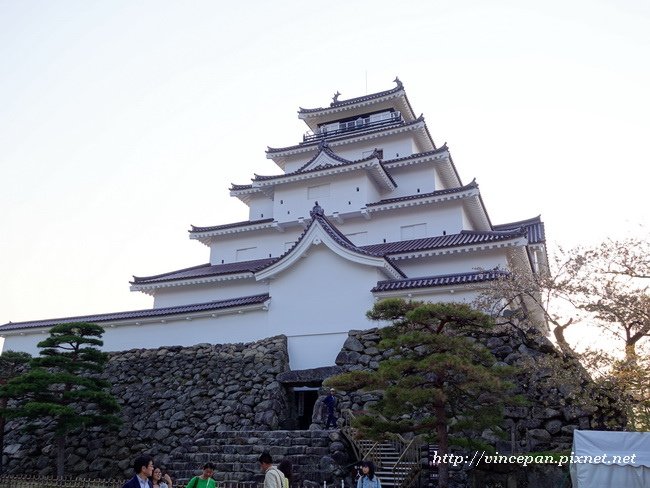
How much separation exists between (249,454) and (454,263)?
9.19 meters

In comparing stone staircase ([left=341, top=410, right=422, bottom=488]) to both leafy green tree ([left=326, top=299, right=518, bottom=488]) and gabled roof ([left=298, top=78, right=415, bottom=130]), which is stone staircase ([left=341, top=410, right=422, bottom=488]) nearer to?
leafy green tree ([left=326, top=299, right=518, bottom=488])

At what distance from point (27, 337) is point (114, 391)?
529cm

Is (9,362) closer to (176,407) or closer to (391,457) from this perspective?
(176,407)

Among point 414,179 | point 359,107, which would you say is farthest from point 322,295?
point 359,107

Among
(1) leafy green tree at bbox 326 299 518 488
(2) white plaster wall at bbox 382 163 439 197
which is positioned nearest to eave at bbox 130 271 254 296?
(2) white plaster wall at bbox 382 163 439 197

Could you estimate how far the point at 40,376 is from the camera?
42.2 feet

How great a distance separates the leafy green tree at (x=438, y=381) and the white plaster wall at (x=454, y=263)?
7874 mm

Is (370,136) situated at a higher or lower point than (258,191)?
higher

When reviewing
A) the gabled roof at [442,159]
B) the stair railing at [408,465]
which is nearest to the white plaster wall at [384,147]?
the gabled roof at [442,159]

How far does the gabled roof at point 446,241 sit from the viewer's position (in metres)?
16.1

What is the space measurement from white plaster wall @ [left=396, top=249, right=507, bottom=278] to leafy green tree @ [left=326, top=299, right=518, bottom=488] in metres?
7.87

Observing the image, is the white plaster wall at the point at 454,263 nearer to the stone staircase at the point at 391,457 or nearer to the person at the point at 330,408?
the person at the point at 330,408

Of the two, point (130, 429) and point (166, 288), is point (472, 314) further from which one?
point (166, 288)

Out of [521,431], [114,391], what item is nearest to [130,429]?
[114,391]
